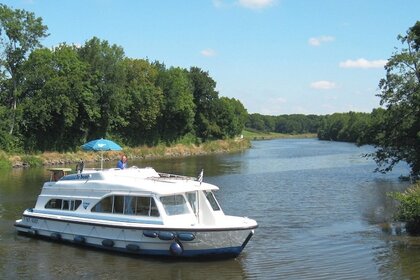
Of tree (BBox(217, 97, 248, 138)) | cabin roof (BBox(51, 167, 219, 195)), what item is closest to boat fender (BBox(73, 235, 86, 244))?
cabin roof (BBox(51, 167, 219, 195))

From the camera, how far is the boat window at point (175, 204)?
1853 cm

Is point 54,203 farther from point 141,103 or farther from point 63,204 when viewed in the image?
point 141,103

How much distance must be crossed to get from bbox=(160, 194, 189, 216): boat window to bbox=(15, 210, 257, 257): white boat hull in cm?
90

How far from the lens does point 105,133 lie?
7556 centimetres

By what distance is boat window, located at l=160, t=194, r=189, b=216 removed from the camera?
1853 centimetres

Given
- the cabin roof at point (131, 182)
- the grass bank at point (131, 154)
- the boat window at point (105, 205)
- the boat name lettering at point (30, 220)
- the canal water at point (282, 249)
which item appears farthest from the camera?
the grass bank at point (131, 154)

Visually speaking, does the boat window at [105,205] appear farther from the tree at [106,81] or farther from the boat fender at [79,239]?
the tree at [106,81]

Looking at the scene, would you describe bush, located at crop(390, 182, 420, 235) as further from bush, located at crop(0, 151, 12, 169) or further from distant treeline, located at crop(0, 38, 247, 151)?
distant treeline, located at crop(0, 38, 247, 151)

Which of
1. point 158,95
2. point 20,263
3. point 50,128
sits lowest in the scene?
point 20,263

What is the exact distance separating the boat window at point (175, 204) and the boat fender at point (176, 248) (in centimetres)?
121

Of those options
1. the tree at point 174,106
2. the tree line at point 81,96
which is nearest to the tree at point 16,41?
the tree line at point 81,96

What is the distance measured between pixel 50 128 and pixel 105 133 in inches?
430

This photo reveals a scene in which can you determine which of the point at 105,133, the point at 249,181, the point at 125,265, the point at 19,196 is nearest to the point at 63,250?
the point at 125,265

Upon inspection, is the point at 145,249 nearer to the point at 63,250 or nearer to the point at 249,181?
the point at 63,250
